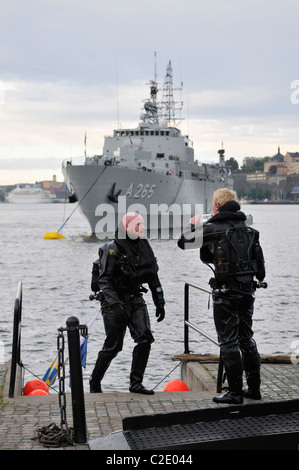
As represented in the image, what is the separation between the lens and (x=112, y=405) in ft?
18.7

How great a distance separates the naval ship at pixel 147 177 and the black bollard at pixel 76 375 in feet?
136

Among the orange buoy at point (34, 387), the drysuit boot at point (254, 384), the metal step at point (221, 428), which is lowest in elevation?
the orange buoy at point (34, 387)

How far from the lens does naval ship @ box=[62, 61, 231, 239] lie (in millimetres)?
47125

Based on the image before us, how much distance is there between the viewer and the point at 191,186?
6044 centimetres

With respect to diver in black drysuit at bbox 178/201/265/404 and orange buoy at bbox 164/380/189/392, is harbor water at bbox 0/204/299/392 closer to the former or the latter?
diver in black drysuit at bbox 178/201/265/404

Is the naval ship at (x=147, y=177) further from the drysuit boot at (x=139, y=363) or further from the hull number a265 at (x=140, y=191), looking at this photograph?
the drysuit boot at (x=139, y=363)

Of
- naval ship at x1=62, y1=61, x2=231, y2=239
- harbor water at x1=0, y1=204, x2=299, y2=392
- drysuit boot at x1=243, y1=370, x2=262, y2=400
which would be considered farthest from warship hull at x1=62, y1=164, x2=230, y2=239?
drysuit boot at x1=243, y1=370, x2=262, y2=400

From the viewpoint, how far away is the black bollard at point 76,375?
4613mm

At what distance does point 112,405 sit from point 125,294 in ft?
3.90

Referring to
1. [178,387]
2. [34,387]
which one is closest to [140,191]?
[34,387]

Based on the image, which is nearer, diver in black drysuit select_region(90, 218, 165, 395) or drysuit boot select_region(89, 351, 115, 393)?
diver in black drysuit select_region(90, 218, 165, 395)

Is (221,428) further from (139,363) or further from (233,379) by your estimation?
(139,363)

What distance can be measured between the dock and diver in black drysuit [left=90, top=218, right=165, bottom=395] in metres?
0.45

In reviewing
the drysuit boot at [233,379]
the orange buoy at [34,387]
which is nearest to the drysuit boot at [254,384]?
the drysuit boot at [233,379]
